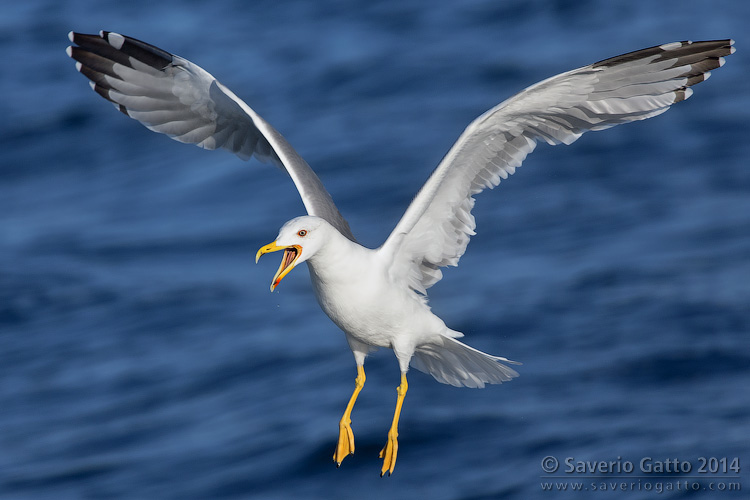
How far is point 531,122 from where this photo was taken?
866 centimetres

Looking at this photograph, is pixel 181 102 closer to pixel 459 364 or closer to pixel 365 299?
pixel 365 299

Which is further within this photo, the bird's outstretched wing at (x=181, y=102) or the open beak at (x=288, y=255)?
the bird's outstretched wing at (x=181, y=102)

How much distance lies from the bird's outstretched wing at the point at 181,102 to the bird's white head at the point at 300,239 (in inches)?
38.1

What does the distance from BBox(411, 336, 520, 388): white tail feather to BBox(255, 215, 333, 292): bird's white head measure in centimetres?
165

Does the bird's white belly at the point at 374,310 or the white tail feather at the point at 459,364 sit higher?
the bird's white belly at the point at 374,310

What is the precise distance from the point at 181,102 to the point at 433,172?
2.60 m

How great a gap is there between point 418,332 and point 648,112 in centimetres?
248

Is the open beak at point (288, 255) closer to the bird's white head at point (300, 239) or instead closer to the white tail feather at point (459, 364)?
the bird's white head at point (300, 239)

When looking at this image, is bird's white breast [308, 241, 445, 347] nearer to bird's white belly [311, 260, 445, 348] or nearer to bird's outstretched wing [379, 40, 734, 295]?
bird's white belly [311, 260, 445, 348]

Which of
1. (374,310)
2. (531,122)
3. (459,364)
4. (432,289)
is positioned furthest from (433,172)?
(432,289)

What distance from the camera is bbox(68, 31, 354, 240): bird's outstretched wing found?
9.12 m

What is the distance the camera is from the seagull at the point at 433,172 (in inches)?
323

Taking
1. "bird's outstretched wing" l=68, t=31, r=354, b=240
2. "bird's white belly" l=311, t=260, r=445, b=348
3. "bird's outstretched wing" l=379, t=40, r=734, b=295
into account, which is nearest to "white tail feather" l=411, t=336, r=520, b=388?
"bird's white belly" l=311, t=260, r=445, b=348

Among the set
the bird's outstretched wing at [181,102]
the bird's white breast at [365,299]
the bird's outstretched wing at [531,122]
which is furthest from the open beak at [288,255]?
the bird's outstretched wing at [181,102]
